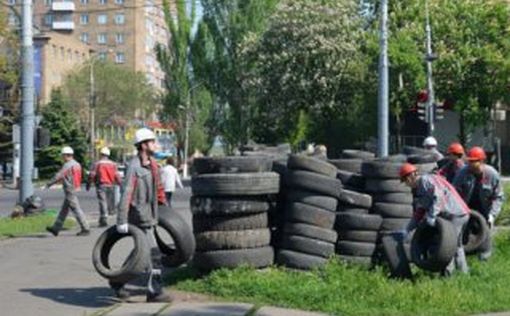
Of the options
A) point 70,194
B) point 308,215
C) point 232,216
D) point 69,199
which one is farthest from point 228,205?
point 70,194

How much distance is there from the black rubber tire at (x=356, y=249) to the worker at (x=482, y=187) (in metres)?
1.56

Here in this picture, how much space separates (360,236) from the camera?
38.9ft

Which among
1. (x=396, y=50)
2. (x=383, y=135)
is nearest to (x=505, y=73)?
(x=396, y=50)

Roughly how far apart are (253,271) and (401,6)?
39029mm

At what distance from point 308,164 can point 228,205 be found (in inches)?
46.1

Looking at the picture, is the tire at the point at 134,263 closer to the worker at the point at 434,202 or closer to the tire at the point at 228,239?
the tire at the point at 228,239

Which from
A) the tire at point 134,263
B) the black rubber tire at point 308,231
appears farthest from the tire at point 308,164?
the tire at point 134,263

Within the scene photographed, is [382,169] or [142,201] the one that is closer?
[142,201]

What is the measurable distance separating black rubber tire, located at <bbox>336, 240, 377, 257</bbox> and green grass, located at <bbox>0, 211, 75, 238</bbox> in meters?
8.38

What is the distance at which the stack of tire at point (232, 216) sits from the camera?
11055mm

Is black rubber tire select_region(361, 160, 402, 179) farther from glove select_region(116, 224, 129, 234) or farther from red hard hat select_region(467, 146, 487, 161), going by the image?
glove select_region(116, 224, 129, 234)

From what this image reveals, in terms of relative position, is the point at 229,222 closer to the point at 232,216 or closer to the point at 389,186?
the point at 232,216

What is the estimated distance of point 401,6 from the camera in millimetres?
48219

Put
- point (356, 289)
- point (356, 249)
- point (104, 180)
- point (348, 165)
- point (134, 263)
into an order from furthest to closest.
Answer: point (104, 180)
point (348, 165)
point (356, 249)
point (356, 289)
point (134, 263)
